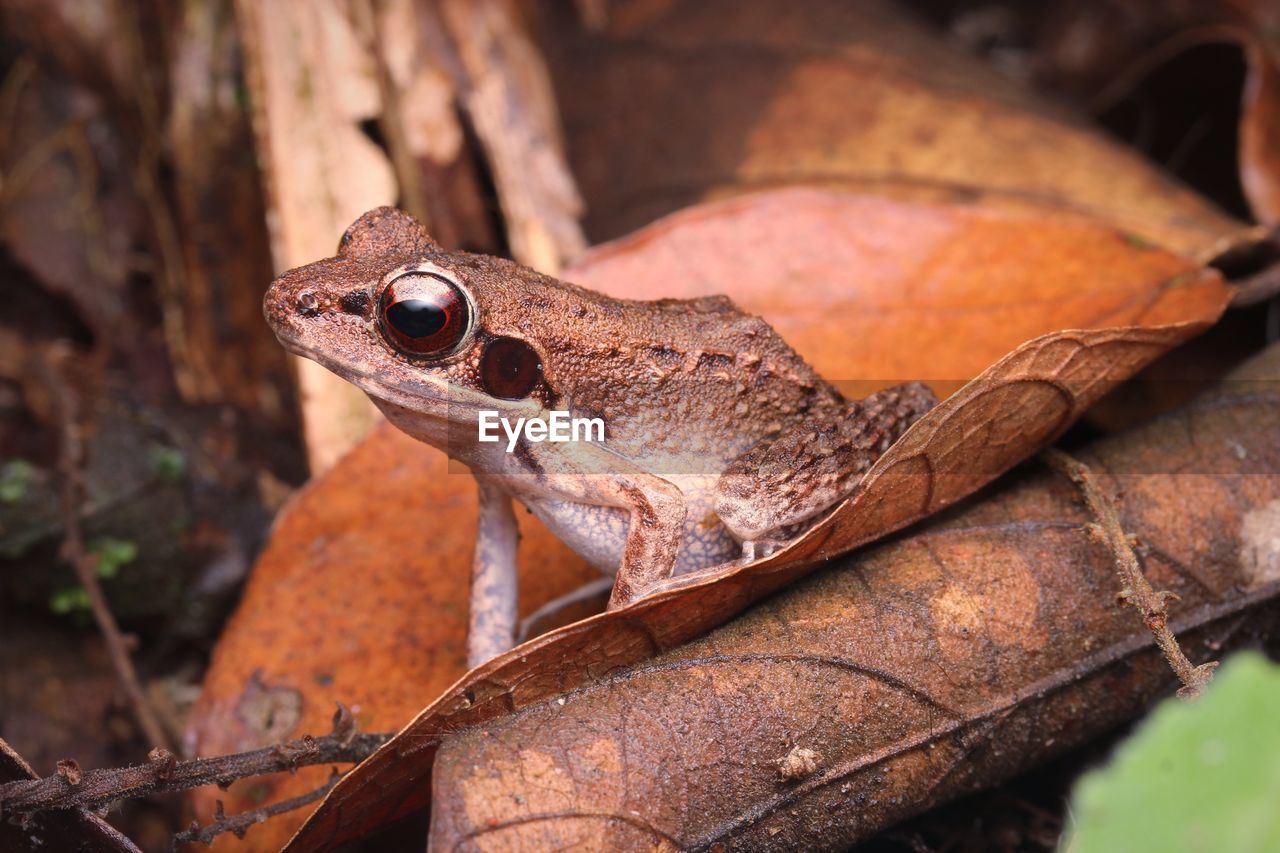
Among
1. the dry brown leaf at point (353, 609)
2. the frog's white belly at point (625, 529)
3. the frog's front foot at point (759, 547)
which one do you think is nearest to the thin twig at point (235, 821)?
the dry brown leaf at point (353, 609)

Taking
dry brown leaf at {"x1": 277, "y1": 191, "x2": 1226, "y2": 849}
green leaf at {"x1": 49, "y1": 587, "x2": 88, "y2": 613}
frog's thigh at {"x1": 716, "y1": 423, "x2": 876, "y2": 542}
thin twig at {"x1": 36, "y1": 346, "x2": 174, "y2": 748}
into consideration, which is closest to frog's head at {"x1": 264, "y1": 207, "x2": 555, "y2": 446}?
frog's thigh at {"x1": 716, "y1": 423, "x2": 876, "y2": 542}

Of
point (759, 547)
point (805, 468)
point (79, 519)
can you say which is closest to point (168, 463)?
point (79, 519)

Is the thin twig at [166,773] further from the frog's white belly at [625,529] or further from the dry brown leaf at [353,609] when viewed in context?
the frog's white belly at [625,529]

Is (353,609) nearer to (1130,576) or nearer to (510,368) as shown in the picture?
(510,368)

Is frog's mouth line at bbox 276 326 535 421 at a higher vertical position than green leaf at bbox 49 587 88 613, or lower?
lower

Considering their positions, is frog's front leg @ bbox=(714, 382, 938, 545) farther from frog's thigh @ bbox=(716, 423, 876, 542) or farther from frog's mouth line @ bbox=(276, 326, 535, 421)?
frog's mouth line @ bbox=(276, 326, 535, 421)
